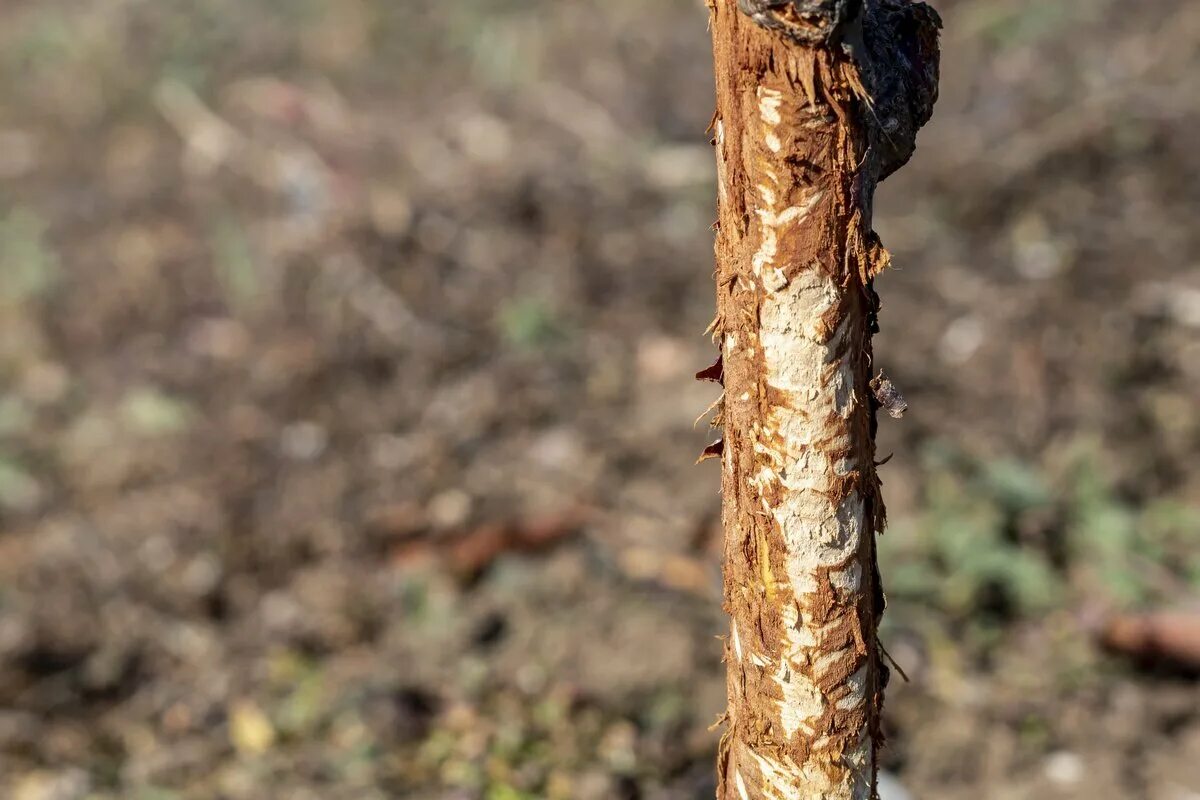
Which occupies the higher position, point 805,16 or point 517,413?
point 805,16

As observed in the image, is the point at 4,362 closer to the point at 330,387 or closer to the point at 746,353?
the point at 330,387

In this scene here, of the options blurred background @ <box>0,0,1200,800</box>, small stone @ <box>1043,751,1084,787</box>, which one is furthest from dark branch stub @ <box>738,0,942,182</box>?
small stone @ <box>1043,751,1084,787</box>

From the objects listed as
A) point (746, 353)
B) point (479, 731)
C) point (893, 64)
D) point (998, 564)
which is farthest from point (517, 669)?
point (893, 64)

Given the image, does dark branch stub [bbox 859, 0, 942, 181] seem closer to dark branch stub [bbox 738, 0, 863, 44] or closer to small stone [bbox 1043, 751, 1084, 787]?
dark branch stub [bbox 738, 0, 863, 44]

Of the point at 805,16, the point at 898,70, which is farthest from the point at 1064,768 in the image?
the point at 805,16

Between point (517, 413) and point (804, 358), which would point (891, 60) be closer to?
point (804, 358)

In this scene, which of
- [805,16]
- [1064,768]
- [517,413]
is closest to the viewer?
[805,16]
